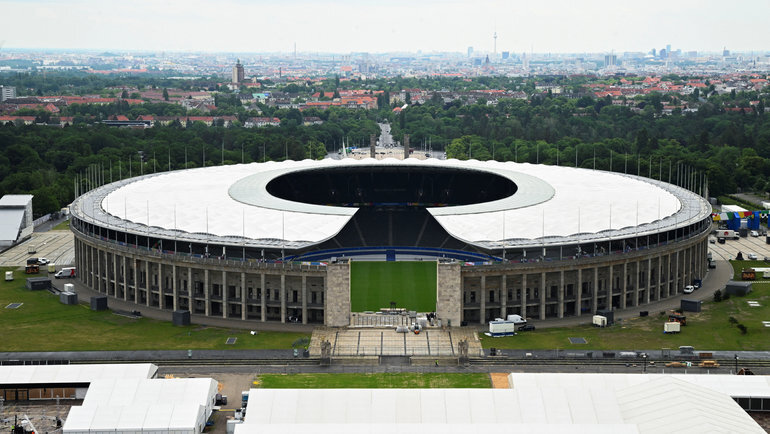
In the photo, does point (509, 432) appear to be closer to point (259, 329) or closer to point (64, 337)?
point (259, 329)

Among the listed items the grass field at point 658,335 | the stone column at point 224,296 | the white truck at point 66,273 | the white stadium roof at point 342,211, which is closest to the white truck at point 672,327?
the grass field at point 658,335

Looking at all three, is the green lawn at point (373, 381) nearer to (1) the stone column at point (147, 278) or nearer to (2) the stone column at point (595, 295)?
(2) the stone column at point (595, 295)

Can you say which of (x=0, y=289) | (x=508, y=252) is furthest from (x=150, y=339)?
(x=508, y=252)

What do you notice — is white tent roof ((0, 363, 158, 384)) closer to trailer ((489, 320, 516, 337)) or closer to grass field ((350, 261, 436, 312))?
grass field ((350, 261, 436, 312))

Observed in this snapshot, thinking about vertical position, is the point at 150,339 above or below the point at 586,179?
below

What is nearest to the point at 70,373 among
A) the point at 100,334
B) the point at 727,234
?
the point at 100,334

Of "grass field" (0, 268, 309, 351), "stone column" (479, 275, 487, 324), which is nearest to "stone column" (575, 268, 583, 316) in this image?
"stone column" (479, 275, 487, 324)

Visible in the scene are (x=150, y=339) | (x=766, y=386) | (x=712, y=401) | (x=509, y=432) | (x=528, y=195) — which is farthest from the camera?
(x=528, y=195)
